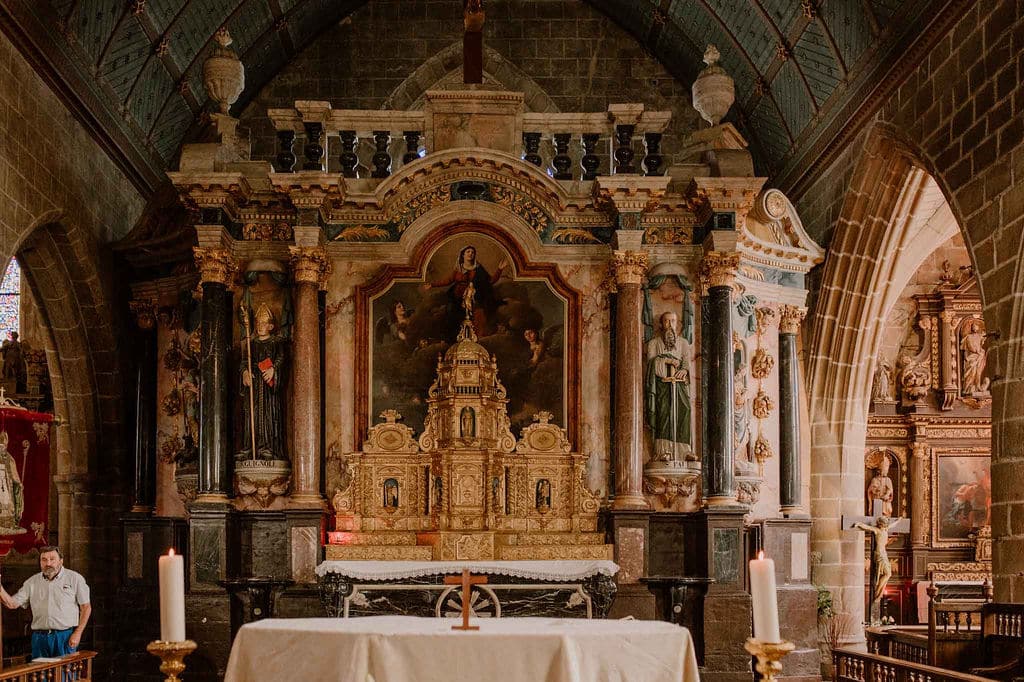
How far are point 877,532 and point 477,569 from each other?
208 inches

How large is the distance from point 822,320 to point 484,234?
15.2 feet

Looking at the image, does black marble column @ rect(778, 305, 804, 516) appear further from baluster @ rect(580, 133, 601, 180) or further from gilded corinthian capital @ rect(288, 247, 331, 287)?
gilded corinthian capital @ rect(288, 247, 331, 287)

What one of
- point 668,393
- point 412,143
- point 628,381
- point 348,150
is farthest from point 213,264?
point 668,393

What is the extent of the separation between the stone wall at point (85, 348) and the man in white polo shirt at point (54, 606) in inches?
118

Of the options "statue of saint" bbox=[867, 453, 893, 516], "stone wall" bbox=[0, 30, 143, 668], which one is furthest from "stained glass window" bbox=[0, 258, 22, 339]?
"statue of saint" bbox=[867, 453, 893, 516]

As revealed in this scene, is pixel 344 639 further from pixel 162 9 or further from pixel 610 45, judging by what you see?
pixel 610 45

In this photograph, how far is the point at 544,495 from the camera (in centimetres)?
1260

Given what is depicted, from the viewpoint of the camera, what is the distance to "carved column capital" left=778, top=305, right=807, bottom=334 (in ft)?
45.7

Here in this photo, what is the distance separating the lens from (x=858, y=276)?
14859 millimetres

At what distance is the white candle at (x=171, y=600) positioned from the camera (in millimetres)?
5391

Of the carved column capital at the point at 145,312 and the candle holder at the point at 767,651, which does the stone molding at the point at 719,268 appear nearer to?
the carved column capital at the point at 145,312

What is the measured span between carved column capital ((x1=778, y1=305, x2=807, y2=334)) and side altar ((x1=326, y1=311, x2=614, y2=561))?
9.60ft

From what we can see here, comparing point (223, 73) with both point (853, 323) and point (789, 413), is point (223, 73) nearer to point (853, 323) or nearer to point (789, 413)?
point (789, 413)

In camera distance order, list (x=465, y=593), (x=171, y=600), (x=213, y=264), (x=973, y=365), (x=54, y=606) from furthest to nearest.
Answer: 1. (x=973, y=365)
2. (x=213, y=264)
3. (x=54, y=606)
4. (x=465, y=593)
5. (x=171, y=600)
